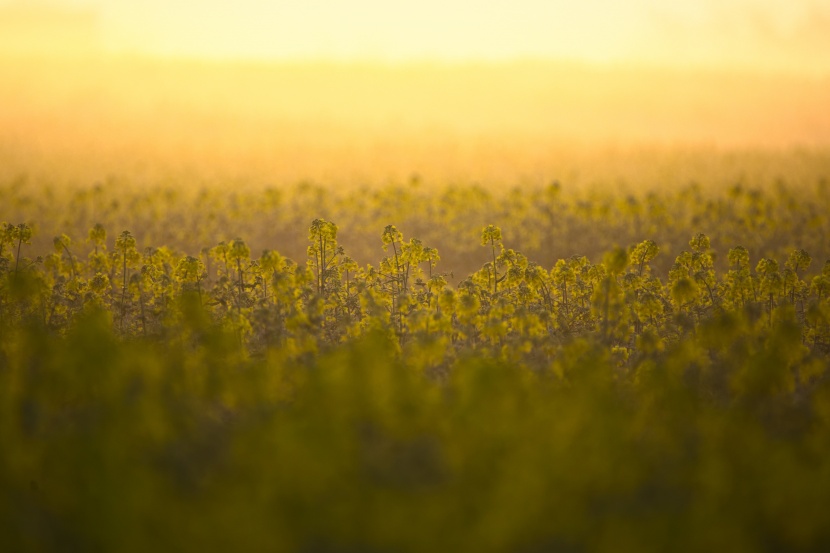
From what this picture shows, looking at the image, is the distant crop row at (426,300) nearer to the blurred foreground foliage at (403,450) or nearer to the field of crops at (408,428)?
the field of crops at (408,428)

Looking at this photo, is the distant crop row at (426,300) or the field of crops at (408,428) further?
the distant crop row at (426,300)

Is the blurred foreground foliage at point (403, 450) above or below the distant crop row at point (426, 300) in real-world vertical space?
below

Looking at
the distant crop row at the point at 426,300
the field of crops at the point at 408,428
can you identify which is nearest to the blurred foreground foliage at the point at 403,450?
the field of crops at the point at 408,428

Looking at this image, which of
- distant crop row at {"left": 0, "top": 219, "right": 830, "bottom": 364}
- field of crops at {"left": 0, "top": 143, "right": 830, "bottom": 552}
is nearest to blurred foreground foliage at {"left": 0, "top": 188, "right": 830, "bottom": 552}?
field of crops at {"left": 0, "top": 143, "right": 830, "bottom": 552}

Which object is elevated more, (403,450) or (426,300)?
(426,300)

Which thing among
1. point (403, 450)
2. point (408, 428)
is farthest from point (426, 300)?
point (403, 450)

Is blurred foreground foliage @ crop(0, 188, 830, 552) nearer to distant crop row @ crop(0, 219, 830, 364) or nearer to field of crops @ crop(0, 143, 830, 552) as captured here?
field of crops @ crop(0, 143, 830, 552)

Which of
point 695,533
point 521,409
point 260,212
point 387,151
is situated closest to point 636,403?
point 521,409

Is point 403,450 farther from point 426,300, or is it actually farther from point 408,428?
point 426,300

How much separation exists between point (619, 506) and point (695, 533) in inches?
36.5

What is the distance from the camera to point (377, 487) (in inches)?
277

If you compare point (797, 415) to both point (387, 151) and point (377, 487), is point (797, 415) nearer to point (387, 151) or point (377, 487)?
point (377, 487)

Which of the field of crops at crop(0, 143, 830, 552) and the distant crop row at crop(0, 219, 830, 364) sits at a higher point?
the distant crop row at crop(0, 219, 830, 364)

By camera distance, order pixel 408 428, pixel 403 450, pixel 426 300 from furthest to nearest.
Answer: pixel 426 300 < pixel 408 428 < pixel 403 450
